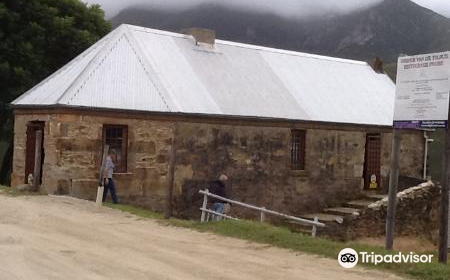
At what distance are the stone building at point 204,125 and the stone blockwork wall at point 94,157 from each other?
28 mm

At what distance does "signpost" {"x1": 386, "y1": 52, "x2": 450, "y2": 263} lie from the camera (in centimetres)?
930

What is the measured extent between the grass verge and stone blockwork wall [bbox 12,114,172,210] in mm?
4172

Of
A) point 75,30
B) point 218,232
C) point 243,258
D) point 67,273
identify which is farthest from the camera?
point 75,30

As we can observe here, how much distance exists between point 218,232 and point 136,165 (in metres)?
6.62

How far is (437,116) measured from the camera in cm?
933

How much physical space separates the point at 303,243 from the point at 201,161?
8875mm

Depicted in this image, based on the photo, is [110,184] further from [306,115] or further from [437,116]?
[437,116]

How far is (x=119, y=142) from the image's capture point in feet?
58.6

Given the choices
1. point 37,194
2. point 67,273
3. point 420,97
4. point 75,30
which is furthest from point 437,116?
point 75,30

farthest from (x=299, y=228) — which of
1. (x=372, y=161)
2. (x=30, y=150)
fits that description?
(x=30, y=150)

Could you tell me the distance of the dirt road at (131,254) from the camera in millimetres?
8031

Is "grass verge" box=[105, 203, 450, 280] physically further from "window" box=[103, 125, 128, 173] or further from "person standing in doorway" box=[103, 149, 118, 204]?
"window" box=[103, 125, 128, 173]

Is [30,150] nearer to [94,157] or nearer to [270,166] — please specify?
[94,157]

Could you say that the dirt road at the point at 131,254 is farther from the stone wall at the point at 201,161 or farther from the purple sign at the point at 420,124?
the stone wall at the point at 201,161
